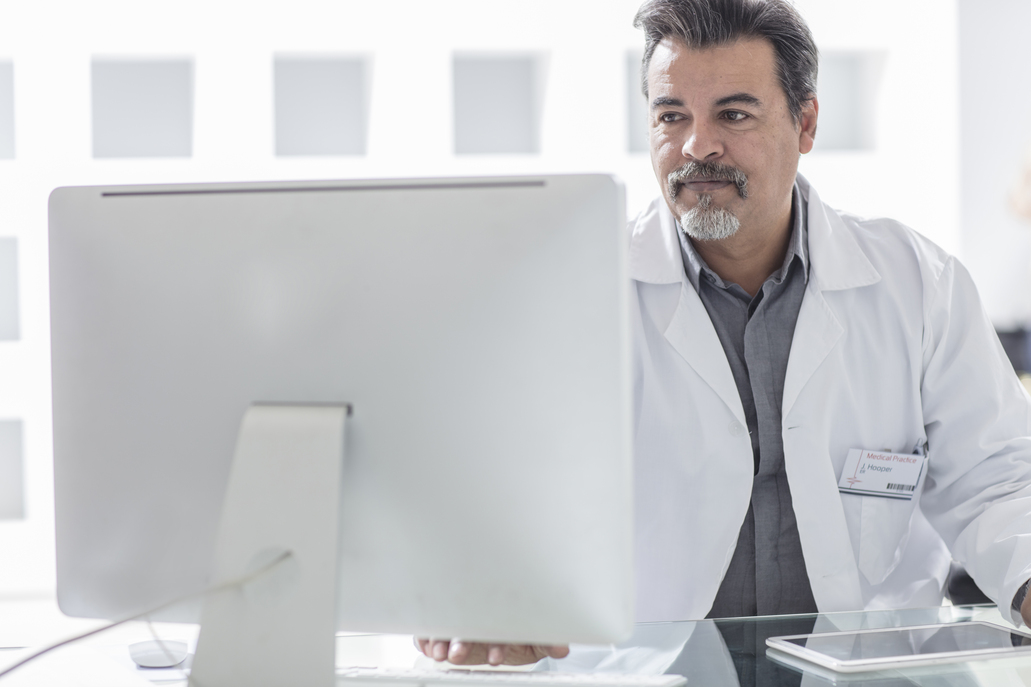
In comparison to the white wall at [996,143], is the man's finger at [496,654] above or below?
below

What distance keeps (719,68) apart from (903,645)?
96 centimetres

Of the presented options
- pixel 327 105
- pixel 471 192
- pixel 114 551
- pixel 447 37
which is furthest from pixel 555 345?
pixel 327 105

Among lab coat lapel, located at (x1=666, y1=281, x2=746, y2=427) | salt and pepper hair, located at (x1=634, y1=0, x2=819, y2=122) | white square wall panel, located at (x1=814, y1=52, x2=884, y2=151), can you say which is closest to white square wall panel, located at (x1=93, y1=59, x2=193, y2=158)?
salt and pepper hair, located at (x1=634, y1=0, x2=819, y2=122)

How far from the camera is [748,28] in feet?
5.18

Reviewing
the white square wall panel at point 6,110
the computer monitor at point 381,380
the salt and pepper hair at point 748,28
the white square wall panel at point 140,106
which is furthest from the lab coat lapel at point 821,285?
the white square wall panel at point 6,110

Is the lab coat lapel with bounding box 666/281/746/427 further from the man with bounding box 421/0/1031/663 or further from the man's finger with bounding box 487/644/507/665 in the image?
the man's finger with bounding box 487/644/507/665

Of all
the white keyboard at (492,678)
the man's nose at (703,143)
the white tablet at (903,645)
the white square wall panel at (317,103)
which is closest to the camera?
the white keyboard at (492,678)

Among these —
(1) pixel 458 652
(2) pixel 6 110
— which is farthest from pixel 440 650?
(2) pixel 6 110

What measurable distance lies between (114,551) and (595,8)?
10.6ft

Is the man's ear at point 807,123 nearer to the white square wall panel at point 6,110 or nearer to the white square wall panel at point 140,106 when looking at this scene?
the white square wall panel at point 140,106

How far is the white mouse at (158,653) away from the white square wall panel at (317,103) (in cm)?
299

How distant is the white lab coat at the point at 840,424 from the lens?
1.49 m

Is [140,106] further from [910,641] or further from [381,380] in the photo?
[910,641]

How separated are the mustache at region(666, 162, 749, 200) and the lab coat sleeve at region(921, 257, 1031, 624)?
356 millimetres
